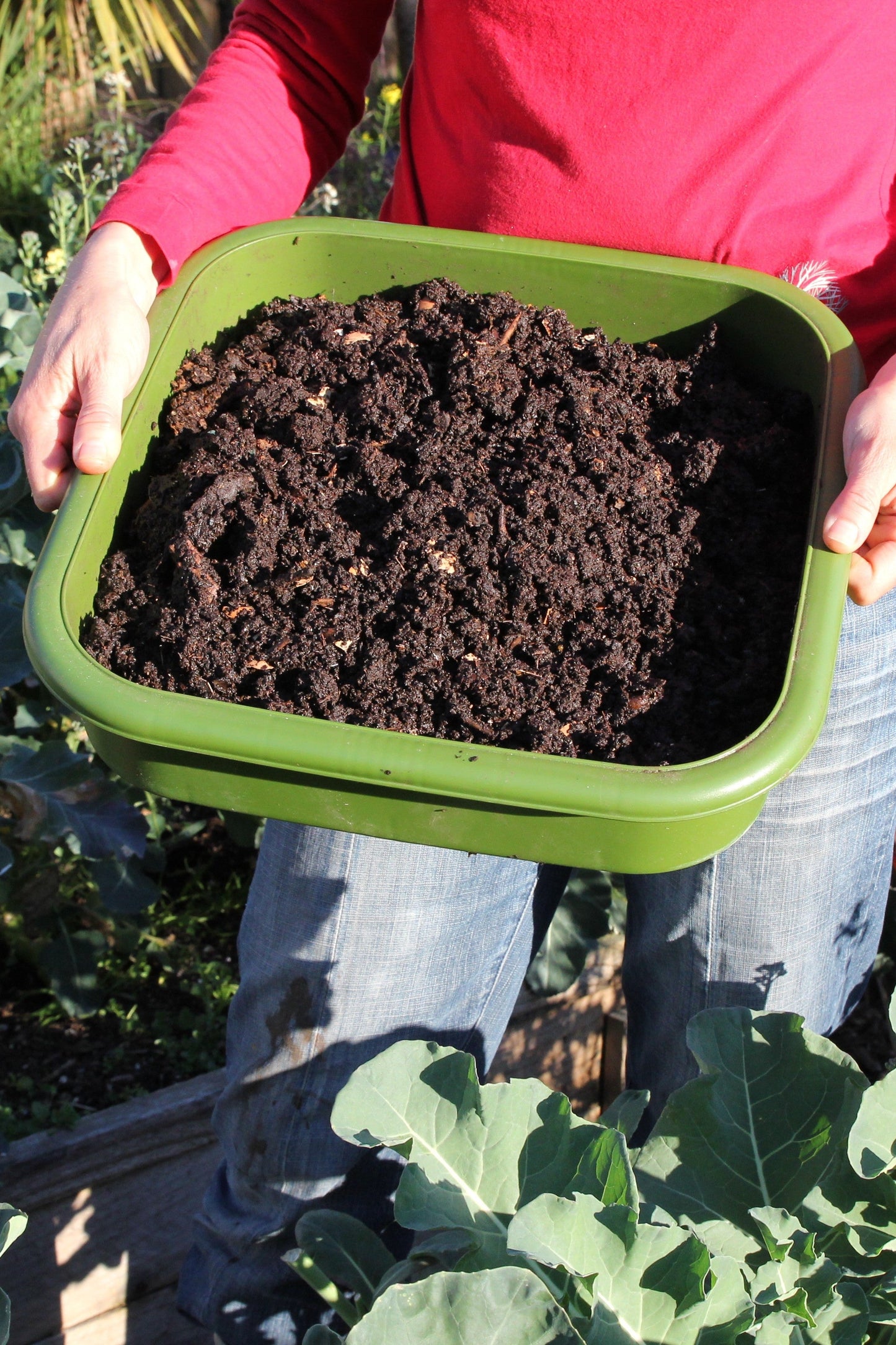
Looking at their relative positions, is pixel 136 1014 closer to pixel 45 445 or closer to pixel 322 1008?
pixel 322 1008

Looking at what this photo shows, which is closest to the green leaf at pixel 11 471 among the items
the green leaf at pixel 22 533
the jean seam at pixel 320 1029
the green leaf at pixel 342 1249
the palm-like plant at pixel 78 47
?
the green leaf at pixel 22 533

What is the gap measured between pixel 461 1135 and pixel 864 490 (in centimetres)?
70

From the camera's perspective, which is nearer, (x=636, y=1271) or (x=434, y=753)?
(x=434, y=753)

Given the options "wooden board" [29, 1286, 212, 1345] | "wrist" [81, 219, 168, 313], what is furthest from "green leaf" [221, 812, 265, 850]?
"wrist" [81, 219, 168, 313]

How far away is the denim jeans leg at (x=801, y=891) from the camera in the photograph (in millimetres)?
1143

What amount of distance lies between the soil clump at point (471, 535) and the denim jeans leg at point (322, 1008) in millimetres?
236

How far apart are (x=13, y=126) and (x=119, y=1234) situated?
11.4 feet

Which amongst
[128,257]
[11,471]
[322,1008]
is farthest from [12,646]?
[322,1008]

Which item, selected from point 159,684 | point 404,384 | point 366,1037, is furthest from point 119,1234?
point 404,384

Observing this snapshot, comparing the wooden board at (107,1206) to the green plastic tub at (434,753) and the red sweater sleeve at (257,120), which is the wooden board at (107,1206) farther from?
the red sweater sleeve at (257,120)

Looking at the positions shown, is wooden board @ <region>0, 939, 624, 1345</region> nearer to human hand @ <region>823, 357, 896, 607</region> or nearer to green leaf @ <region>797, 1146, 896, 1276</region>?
green leaf @ <region>797, 1146, 896, 1276</region>

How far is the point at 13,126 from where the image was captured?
377 cm

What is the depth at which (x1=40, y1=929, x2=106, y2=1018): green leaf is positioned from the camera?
188 cm

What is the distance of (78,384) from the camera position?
1111 mm
